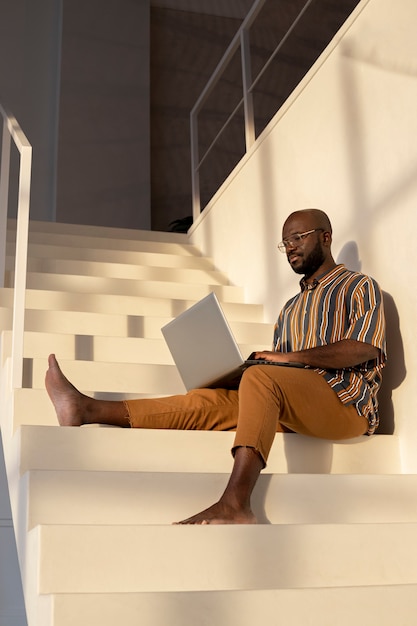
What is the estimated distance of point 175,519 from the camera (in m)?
1.79

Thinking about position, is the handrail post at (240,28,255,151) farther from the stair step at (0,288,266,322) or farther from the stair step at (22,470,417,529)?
the stair step at (22,470,417,529)

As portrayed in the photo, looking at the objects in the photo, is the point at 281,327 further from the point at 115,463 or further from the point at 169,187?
the point at 169,187

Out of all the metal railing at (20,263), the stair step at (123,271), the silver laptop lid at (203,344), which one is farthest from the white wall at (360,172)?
the metal railing at (20,263)

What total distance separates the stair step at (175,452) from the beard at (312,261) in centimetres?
54

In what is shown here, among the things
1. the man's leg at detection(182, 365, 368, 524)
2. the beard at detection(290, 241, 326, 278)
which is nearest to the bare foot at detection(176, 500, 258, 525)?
the man's leg at detection(182, 365, 368, 524)

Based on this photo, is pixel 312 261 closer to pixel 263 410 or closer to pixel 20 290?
pixel 263 410

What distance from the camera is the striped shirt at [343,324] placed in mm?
2129

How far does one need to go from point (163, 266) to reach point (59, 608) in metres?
2.60

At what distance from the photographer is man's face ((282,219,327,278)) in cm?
244

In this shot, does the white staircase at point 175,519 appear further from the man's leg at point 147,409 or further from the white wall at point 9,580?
the white wall at point 9,580

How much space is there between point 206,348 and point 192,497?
421 millimetres

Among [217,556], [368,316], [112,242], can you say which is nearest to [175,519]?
[217,556]

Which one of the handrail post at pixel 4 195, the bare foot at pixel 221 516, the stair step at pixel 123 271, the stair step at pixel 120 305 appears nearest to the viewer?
the bare foot at pixel 221 516

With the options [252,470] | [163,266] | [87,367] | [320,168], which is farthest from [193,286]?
[252,470]
